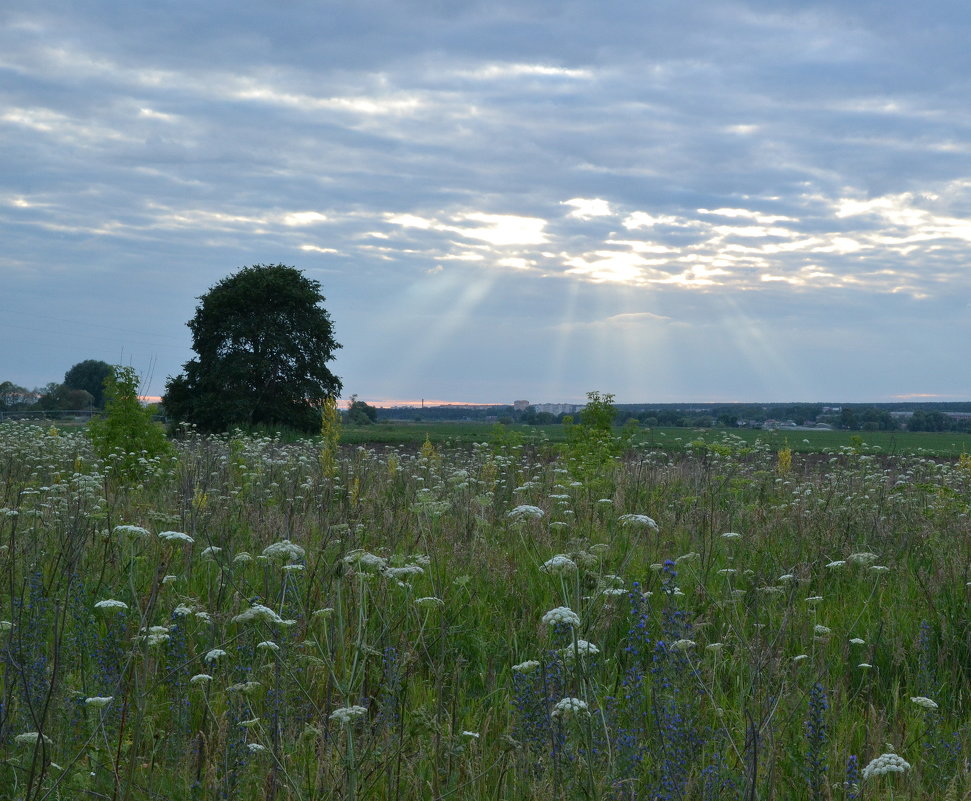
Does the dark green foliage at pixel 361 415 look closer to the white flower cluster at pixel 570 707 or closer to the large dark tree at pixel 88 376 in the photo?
the large dark tree at pixel 88 376

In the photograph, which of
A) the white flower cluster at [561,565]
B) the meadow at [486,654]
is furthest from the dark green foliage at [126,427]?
the white flower cluster at [561,565]

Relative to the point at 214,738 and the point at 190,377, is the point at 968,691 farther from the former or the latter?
the point at 190,377

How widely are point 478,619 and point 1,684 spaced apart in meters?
2.76

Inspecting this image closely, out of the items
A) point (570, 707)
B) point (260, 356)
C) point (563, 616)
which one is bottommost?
point (570, 707)

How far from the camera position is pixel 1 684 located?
13.5ft

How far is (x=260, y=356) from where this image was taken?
3950 cm

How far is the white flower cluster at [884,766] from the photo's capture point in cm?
261

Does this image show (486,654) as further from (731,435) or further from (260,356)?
(260,356)

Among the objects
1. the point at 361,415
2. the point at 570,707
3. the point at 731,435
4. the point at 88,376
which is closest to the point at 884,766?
the point at 570,707

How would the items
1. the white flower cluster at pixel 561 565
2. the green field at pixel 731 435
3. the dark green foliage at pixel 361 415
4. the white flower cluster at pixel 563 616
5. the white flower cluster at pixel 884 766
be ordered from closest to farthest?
the white flower cluster at pixel 884 766 < the white flower cluster at pixel 563 616 < the white flower cluster at pixel 561 565 < the green field at pixel 731 435 < the dark green foliage at pixel 361 415

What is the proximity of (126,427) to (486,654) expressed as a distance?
34.0 ft

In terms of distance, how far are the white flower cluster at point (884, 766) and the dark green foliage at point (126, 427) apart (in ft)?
39.8

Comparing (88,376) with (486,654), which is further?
(88,376)

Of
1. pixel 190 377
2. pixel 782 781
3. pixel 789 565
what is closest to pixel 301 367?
pixel 190 377
